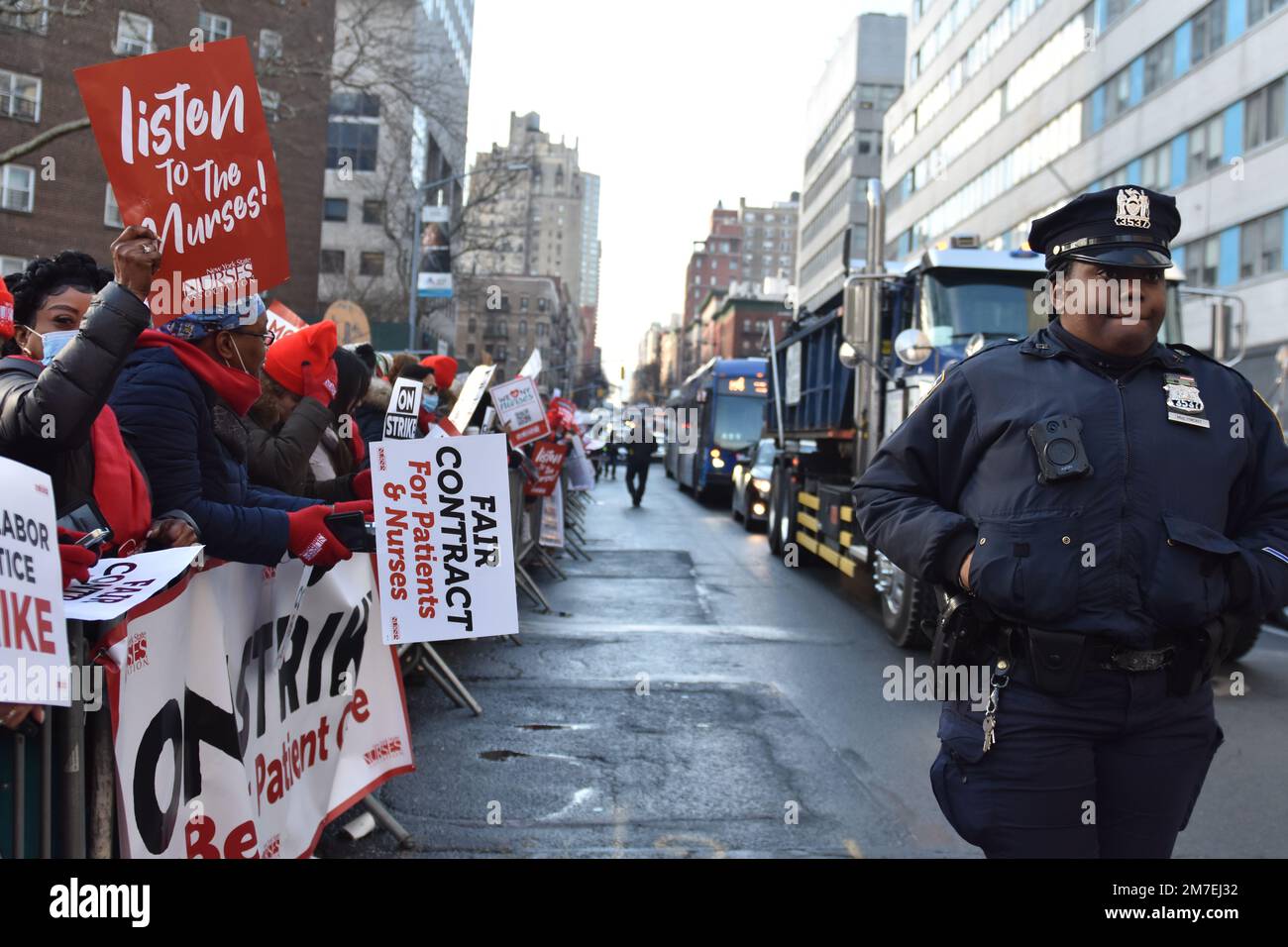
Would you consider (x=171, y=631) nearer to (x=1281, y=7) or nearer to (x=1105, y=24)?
(x=1281, y=7)

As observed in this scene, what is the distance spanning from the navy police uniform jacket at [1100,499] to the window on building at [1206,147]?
33600mm

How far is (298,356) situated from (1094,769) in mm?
3695

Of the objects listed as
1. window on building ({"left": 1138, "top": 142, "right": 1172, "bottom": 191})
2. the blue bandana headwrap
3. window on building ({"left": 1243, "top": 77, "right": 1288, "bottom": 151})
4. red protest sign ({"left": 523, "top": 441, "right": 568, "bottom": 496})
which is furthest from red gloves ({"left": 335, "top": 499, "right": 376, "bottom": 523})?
window on building ({"left": 1138, "top": 142, "right": 1172, "bottom": 191})

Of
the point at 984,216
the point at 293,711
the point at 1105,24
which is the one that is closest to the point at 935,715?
the point at 293,711

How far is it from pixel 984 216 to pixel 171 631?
167ft

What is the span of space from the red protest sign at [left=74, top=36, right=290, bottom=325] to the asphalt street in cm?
230

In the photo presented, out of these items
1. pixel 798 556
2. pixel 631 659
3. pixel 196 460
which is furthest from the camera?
pixel 798 556

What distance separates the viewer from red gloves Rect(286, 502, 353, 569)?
3.70 m

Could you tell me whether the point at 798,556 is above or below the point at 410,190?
below

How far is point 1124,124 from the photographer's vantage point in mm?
37562

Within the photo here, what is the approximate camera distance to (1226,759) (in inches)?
245

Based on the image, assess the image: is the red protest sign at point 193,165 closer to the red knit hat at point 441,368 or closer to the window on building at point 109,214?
the red knit hat at point 441,368

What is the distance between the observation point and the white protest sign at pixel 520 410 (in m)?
11.5

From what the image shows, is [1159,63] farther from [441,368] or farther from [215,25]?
[441,368]
